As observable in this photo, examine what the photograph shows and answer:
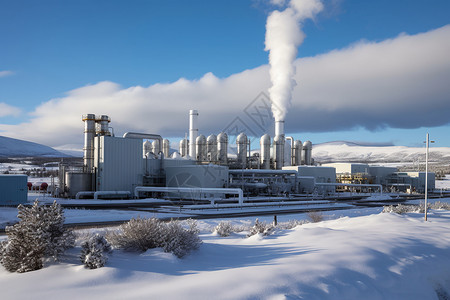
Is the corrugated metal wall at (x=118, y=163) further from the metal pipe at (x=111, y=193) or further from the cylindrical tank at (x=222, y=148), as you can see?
the cylindrical tank at (x=222, y=148)

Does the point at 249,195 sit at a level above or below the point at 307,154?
below

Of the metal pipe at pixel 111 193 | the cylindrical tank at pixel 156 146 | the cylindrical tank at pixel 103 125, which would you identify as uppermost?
the cylindrical tank at pixel 103 125

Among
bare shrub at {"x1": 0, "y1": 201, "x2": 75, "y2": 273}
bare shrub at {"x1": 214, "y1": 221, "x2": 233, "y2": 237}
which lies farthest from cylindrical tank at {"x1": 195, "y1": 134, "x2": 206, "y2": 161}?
bare shrub at {"x1": 0, "y1": 201, "x2": 75, "y2": 273}

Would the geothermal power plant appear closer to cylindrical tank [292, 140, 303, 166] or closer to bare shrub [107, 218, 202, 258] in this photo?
cylindrical tank [292, 140, 303, 166]

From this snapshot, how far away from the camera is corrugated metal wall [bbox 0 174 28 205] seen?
42125mm

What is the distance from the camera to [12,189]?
140 ft

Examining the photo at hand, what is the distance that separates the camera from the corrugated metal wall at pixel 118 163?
169ft

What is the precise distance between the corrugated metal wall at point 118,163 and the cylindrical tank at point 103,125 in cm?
253

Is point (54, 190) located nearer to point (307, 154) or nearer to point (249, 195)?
point (249, 195)

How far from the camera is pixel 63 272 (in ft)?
34.1

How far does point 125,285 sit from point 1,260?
152 inches

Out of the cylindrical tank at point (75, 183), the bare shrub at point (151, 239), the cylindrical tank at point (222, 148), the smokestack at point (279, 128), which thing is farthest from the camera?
the smokestack at point (279, 128)

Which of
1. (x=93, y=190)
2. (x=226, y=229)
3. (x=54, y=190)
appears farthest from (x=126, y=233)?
(x=54, y=190)

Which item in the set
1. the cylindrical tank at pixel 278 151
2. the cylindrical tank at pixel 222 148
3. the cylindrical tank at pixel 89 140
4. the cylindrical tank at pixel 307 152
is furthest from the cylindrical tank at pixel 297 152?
the cylindrical tank at pixel 89 140
